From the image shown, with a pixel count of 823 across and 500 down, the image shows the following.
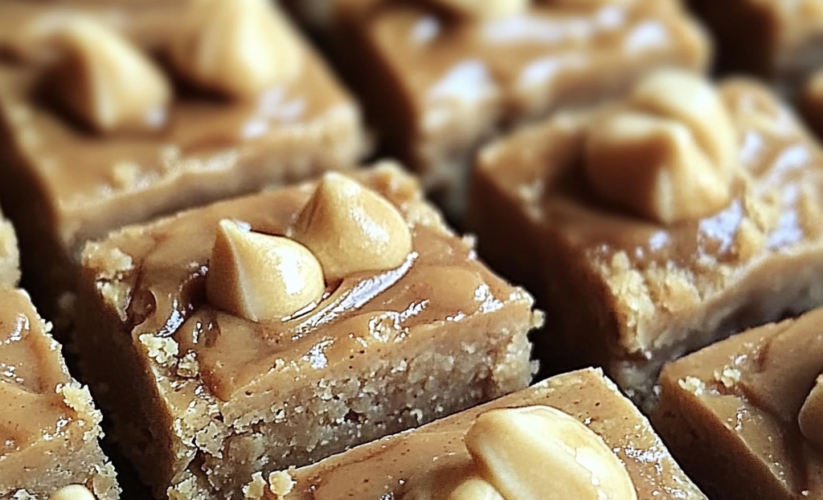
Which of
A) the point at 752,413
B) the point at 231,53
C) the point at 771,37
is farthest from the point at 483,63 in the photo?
the point at 752,413

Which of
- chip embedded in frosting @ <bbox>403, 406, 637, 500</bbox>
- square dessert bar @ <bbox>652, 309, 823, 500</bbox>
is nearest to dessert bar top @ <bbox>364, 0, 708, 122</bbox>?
square dessert bar @ <bbox>652, 309, 823, 500</bbox>

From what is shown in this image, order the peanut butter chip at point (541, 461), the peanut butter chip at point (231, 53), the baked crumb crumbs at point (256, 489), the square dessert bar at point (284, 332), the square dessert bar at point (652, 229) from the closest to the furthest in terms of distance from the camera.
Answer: the peanut butter chip at point (541, 461) → the baked crumb crumbs at point (256, 489) → the square dessert bar at point (284, 332) → the square dessert bar at point (652, 229) → the peanut butter chip at point (231, 53)

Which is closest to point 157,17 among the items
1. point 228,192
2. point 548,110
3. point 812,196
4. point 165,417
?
point 228,192

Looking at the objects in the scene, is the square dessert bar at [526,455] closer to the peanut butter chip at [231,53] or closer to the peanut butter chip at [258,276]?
the peanut butter chip at [258,276]

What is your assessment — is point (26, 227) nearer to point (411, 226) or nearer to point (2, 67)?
point (2, 67)

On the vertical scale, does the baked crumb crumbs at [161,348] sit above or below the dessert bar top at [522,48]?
below

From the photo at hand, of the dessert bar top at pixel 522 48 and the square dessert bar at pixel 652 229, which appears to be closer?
the square dessert bar at pixel 652 229

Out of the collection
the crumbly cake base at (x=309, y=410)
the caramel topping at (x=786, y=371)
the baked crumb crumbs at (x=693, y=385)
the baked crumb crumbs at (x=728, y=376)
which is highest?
the caramel topping at (x=786, y=371)

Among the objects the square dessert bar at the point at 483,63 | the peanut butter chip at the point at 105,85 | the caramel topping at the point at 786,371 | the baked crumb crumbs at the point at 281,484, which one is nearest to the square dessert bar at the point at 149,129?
the peanut butter chip at the point at 105,85
